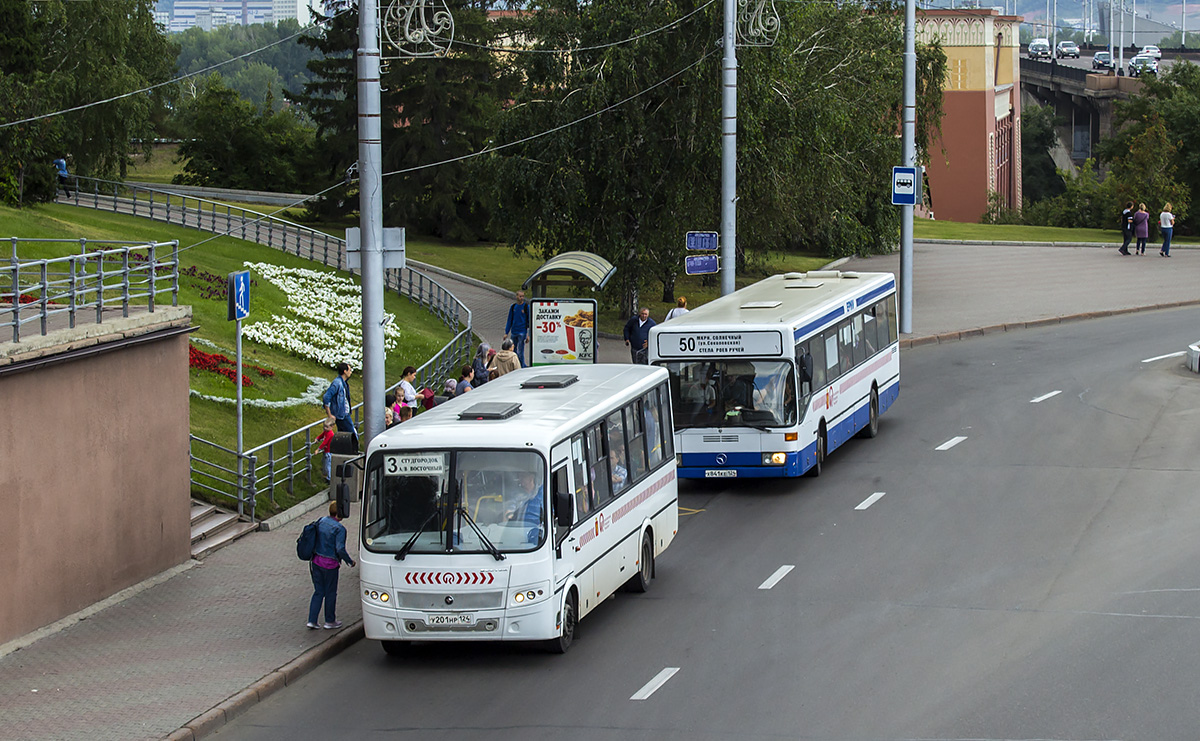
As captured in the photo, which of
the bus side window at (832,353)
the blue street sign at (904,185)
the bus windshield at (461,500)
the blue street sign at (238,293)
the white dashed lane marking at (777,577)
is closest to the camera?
the bus windshield at (461,500)

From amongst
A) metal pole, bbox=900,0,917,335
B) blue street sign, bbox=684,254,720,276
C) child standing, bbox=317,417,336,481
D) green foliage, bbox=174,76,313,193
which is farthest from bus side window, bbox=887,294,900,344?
green foliage, bbox=174,76,313,193

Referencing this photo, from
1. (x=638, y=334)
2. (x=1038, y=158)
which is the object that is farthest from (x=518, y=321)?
(x=1038, y=158)

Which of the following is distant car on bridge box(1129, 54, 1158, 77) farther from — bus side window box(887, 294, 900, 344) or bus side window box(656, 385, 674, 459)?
bus side window box(656, 385, 674, 459)

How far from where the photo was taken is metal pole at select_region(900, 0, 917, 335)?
3403 centimetres

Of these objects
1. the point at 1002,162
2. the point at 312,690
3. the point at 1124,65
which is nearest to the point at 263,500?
the point at 312,690

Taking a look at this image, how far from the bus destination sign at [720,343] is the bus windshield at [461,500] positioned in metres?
7.16

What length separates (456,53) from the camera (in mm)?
51000

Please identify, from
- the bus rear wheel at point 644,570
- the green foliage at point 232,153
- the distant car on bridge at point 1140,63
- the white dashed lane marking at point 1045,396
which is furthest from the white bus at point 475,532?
the distant car on bridge at point 1140,63

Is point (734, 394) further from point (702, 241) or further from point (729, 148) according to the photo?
point (729, 148)

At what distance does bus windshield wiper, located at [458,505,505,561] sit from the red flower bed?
37.8ft

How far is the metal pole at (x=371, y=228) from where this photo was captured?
15586mm

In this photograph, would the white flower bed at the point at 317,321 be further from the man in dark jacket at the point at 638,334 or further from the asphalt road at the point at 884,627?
the asphalt road at the point at 884,627

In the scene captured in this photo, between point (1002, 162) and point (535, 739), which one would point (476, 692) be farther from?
point (1002, 162)

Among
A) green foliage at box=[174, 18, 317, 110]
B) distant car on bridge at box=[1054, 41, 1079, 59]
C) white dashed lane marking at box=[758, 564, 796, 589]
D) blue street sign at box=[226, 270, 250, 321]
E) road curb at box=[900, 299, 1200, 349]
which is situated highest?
green foliage at box=[174, 18, 317, 110]
